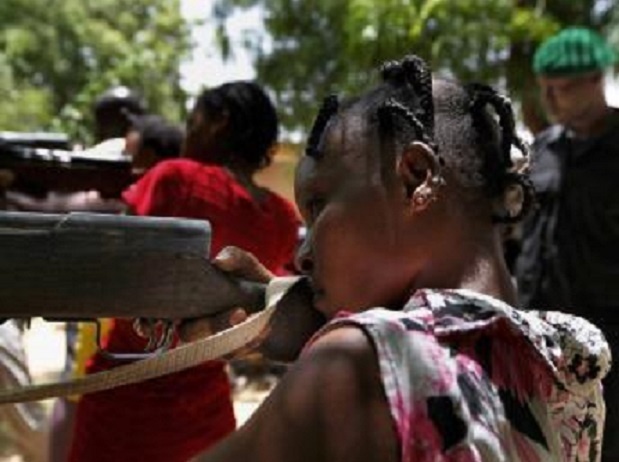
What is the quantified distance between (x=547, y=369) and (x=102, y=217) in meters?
0.77

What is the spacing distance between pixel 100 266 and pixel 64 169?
341cm

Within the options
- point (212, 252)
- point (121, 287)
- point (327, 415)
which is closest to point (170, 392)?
point (212, 252)

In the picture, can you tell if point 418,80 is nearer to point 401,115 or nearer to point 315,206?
point 401,115

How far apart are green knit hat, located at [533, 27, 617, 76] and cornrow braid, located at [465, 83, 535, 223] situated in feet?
9.26

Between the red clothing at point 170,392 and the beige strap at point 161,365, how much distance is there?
1.72m

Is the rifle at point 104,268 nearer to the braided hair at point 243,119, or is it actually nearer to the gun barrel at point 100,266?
the gun barrel at point 100,266

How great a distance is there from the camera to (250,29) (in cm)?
1366

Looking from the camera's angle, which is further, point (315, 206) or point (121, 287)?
point (121, 287)

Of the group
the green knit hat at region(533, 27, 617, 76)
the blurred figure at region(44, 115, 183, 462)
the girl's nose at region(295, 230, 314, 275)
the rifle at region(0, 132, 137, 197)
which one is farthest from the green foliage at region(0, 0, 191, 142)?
the girl's nose at region(295, 230, 314, 275)

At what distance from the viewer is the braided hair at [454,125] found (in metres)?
1.74

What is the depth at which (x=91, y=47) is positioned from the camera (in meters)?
25.1

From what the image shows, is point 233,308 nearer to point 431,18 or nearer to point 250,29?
point 431,18

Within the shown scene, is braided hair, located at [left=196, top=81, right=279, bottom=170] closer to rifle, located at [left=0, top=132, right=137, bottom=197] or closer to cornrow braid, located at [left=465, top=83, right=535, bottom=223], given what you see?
rifle, located at [left=0, top=132, right=137, bottom=197]

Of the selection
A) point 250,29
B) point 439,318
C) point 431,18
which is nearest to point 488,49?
point 431,18
